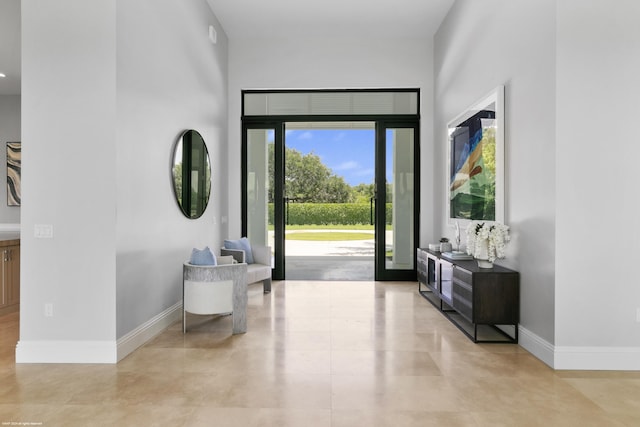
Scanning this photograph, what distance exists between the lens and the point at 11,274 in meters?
4.91

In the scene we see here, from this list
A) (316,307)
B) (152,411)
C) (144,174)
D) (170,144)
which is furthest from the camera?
(316,307)

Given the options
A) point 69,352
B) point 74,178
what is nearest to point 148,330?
point 69,352

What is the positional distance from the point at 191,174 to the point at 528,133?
357 centimetres

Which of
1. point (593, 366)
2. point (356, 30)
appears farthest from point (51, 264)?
point (356, 30)

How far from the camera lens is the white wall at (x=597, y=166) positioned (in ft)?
10.0

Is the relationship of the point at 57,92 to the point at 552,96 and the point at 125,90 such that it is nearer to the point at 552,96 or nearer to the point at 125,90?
the point at 125,90

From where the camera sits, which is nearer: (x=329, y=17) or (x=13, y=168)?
(x=329, y=17)

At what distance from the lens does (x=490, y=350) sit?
354 cm

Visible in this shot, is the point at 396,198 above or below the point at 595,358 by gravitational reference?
above

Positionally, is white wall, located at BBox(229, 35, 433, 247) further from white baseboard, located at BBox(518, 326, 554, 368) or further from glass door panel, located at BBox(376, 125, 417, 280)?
white baseboard, located at BBox(518, 326, 554, 368)

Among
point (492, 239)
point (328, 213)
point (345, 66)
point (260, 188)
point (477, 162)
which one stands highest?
point (345, 66)

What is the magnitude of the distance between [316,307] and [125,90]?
3155mm

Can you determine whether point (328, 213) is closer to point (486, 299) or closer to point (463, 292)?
point (463, 292)

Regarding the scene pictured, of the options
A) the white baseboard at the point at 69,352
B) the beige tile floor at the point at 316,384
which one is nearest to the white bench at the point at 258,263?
the beige tile floor at the point at 316,384
